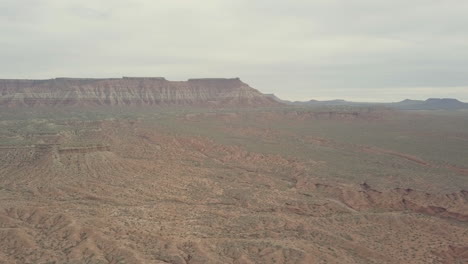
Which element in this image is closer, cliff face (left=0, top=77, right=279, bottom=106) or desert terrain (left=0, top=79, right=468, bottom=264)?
desert terrain (left=0, top=79, right=468, bottom=264)

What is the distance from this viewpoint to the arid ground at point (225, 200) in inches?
949

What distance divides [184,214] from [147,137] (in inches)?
1482

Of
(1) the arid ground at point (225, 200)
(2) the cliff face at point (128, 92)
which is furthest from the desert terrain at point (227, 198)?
(2) the cliff face at point (128, 92)

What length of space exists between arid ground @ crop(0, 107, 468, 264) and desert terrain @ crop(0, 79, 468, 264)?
0.12 metres

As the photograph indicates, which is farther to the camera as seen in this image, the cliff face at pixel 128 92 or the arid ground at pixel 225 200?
the cliff face at pixel 128 92

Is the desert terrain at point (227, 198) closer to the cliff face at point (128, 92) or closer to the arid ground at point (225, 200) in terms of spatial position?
the arid ground at point (225, 200)

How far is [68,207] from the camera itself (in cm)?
3109

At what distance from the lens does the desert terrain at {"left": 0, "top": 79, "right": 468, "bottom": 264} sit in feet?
79.2

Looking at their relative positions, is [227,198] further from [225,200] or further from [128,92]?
[128,92]

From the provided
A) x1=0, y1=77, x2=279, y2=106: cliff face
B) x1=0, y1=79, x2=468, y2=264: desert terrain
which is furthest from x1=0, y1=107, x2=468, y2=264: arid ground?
x1=0, y1=77, x2=279, y2=106: cliff face

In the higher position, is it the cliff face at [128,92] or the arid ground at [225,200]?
the cliff face at [128,92]

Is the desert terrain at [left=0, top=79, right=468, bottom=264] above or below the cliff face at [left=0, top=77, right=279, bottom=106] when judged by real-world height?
below

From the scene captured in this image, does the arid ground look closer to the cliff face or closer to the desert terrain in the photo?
the desert terrain

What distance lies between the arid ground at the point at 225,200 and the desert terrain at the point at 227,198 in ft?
0.40
